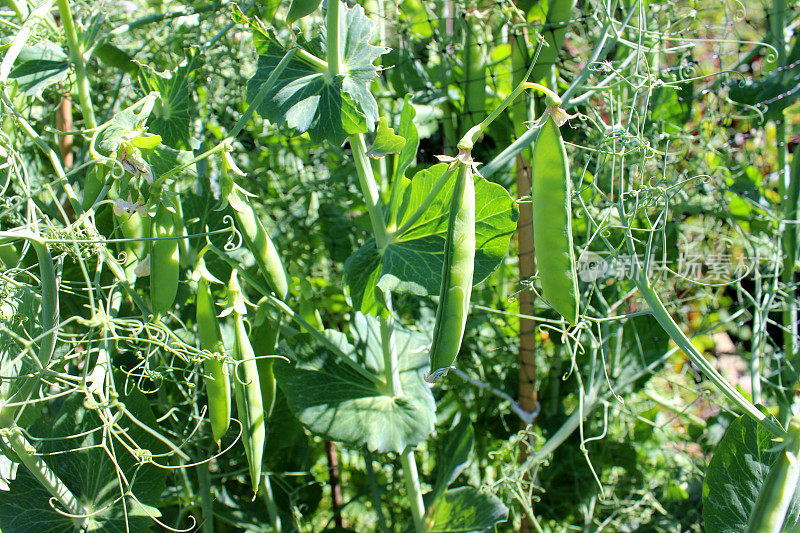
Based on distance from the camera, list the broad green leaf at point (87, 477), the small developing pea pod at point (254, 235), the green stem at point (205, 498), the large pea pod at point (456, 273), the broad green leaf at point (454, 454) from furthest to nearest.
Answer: the broad green leaf at point (454, 454) < the green stem at point (205, 498) < the broad green leaf at point (87, 477) < the small developing pea pod at point (254, 235) < the large pea pod at point (456, 273)

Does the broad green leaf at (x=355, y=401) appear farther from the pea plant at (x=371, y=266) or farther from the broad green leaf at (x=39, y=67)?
the broad green leaf at (x=39, y=67)

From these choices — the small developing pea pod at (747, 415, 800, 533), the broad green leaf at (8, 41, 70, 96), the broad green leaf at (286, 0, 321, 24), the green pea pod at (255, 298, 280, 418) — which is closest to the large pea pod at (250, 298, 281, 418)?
the green pea pod at (255, 298, 280, 418)

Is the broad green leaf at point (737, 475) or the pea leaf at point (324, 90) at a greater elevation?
the pea leaf at point (324, 90)

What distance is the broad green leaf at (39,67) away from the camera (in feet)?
2.96

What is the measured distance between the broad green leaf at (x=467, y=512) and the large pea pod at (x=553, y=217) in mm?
525

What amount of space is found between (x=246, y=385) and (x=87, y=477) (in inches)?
13.7

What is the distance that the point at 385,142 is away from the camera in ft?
2.51

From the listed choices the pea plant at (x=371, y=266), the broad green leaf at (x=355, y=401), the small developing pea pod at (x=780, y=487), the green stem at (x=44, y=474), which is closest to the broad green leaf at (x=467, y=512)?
the pea plant at (x=371, y=266)

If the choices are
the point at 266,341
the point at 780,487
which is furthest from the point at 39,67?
the point at 780,487

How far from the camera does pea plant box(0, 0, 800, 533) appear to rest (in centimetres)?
71

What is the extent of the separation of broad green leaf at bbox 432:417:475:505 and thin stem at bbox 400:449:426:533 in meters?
0.04

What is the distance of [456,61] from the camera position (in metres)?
1.24

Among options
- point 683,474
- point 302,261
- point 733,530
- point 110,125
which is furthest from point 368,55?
point 683,474

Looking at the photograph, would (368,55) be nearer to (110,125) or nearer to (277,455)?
(110,125)
